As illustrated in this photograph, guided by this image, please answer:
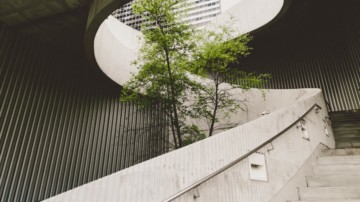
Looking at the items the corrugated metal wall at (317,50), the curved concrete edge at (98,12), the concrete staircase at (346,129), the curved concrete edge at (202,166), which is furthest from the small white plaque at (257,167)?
the corrugated metal wall at (317,50)

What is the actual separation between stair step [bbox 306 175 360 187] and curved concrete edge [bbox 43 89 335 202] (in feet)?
0.93

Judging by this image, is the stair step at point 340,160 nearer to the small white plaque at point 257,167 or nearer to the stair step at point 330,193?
the stair step at point 330,193

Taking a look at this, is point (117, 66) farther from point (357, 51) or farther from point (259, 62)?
point (357, 51)

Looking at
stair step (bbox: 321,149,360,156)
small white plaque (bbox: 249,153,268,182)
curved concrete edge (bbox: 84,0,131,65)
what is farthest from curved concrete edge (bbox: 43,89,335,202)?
curved concrete edge (bbox: 84,0,131,65)

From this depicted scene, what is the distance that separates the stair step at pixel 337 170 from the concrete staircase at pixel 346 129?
230 centimetres

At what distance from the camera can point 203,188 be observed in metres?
2.30

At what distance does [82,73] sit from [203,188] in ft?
21.3

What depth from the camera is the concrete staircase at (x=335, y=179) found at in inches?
123

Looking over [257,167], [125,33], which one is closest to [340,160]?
[257,167]

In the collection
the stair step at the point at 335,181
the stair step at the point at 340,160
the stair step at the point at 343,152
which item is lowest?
the stair step at the point at 335,181

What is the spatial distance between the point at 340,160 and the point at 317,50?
7400 mm

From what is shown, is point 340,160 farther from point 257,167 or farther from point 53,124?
point 53,124

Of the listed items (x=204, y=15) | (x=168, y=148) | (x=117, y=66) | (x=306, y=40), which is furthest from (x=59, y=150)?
(x=204, y=15)

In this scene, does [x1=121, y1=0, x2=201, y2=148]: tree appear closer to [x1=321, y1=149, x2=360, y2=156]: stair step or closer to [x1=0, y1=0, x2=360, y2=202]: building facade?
[x1=0, y1=0, x2=360, y2=202]: building facade
